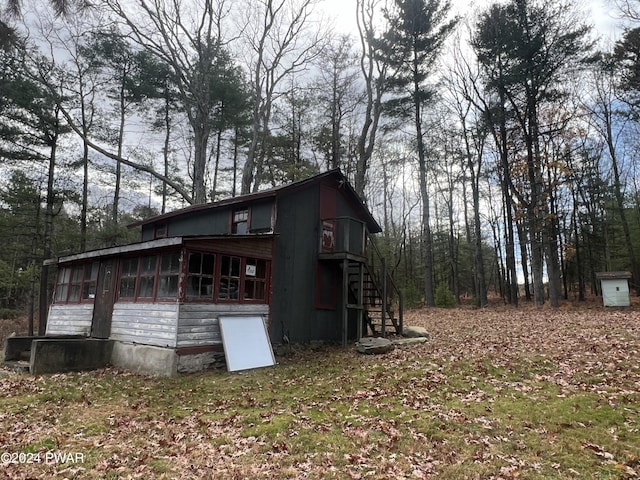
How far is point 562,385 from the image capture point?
6934 millimetres

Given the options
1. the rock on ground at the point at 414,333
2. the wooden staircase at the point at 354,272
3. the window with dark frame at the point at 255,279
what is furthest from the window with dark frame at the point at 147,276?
the rock on ground at the point at 414,333

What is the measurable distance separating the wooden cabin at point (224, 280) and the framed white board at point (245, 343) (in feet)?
0.82

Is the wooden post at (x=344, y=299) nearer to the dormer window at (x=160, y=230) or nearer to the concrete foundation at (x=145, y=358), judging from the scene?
the concrete foundation at (x=145, y=358)

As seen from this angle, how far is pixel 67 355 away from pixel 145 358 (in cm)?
206

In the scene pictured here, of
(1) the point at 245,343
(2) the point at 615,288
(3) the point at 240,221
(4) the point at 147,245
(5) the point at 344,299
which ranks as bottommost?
(1) the point at 245,343

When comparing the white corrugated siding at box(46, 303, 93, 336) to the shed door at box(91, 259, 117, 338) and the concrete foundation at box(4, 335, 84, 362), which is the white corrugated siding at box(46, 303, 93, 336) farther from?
the concrete foundation at box(4, 335, 84, 362)

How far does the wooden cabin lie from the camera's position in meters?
9.96

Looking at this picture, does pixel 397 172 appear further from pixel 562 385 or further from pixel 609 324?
pixel 562 385

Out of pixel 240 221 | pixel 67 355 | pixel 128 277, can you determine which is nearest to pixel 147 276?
pixel 128 277

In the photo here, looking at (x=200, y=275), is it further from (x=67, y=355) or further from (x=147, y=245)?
(x=67, y=355)

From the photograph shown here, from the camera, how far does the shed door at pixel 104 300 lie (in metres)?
11.8

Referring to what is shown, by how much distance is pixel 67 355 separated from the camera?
10125 mm

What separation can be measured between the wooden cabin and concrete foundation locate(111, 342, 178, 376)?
2 centimetres

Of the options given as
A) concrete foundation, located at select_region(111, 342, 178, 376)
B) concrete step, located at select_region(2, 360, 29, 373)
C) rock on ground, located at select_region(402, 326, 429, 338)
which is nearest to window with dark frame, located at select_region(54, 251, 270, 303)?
concrete foundation, located at select_region(111, 342, 178, 376)
